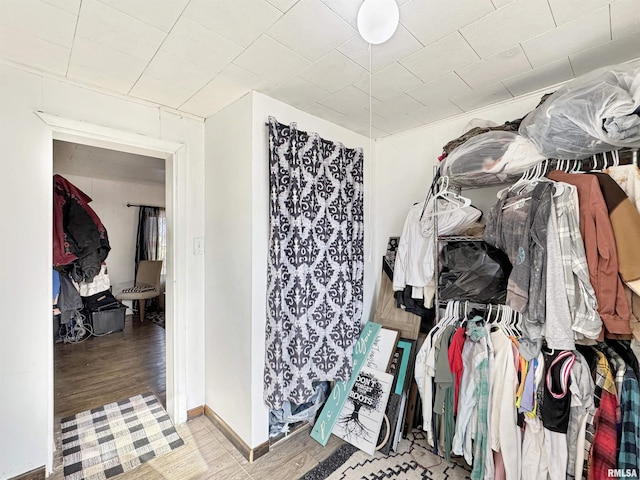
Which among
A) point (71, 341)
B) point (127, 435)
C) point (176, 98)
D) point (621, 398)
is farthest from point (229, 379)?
point (71, 341)

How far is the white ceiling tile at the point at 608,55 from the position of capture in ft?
4.57

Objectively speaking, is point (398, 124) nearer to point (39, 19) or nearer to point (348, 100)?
point (348, 100)

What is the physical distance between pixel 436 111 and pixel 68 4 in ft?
6.74

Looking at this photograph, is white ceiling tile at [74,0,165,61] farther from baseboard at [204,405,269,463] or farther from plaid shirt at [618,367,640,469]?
plaid shirt at [618,367,640,469]

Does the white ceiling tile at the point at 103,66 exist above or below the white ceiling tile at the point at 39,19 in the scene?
above

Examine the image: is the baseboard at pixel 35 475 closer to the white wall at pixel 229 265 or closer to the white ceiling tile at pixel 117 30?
the white wall at pixel 229 265

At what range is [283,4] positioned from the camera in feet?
3.88

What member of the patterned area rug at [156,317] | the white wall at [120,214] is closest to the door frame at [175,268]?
the patterned area rug at [156,317]

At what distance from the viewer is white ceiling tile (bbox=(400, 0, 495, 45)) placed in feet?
3.89

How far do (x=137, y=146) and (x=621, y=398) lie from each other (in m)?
2.96

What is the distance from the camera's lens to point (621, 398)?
1295mm

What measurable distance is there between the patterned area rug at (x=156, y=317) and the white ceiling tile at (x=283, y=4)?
4.62m

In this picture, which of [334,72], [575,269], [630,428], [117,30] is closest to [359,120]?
[334,72]

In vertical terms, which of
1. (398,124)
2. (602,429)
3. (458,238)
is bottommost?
(602,429)
